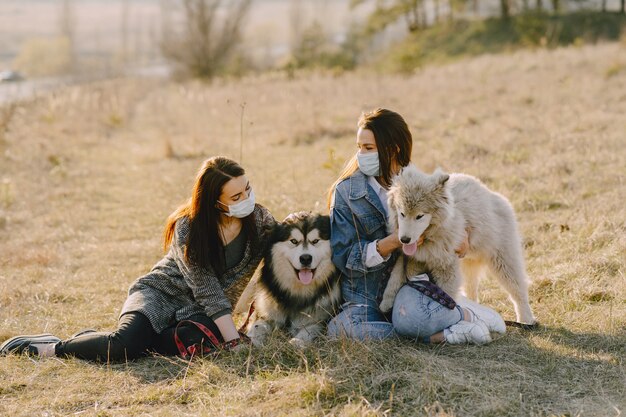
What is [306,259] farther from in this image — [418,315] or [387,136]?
[387,136]

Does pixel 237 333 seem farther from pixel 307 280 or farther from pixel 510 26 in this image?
pixel 510 26

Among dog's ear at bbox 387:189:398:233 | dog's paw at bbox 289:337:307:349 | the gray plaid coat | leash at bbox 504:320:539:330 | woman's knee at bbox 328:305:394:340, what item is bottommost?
leash at bbox 504:320:539:330

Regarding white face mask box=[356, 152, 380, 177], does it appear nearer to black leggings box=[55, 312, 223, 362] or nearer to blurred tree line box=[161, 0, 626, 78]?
black leggings box=[55, 312, 223, 362]

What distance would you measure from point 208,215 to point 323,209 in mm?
2790

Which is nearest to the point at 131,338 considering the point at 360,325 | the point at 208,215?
the point at 208,215

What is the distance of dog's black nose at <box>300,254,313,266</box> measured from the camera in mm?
4125

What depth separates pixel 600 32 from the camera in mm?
29703

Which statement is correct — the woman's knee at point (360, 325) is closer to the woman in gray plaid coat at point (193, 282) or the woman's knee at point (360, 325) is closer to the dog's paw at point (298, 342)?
the dog's paw at point (298, 342)

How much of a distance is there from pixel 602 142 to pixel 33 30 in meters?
90.7

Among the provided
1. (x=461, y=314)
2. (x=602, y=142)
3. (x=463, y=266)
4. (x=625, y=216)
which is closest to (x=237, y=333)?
(x=461, y=314)

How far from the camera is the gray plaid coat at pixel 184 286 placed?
425 centimetres

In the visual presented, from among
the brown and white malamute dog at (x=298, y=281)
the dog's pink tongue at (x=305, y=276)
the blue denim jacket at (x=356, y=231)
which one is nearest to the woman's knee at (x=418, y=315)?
the blue denim jacket at (x=356, y=231)

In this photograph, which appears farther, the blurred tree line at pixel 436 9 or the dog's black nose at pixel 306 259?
the blurred tree line at pixel 436 9

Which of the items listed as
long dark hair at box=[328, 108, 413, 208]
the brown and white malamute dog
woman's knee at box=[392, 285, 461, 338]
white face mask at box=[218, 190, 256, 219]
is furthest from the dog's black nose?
long dark hair at box=[328, 108, 413, 208]
